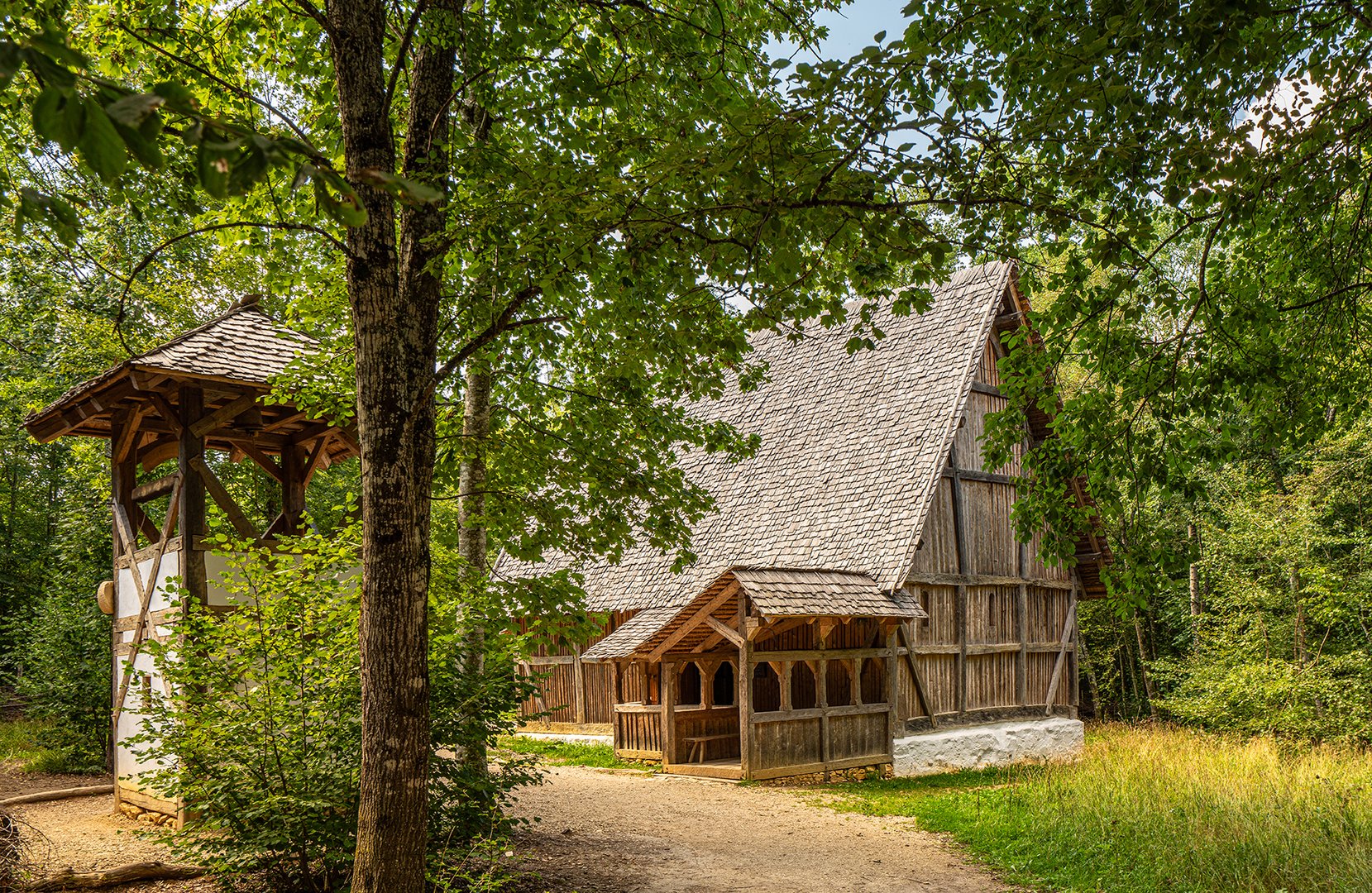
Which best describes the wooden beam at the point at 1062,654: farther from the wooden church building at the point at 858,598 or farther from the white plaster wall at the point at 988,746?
the white plaster wall at the point at 988,746

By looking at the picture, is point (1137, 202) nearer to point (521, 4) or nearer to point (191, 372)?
point (521, 4)

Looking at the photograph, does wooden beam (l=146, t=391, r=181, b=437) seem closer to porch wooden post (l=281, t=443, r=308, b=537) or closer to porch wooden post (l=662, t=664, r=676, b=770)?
porch wooden post (l=281, t=443, r=308, b=537)

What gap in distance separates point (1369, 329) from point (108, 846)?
11167mm

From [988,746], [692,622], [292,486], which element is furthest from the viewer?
[988,746]

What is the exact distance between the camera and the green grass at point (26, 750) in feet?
48.2

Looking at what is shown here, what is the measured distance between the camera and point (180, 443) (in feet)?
31.4

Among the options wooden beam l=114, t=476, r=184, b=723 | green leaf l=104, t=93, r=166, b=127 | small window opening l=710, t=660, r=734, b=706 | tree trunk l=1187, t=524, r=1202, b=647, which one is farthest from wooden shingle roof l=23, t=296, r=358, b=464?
tree trunk l=1187, t=524, r=1202, b=647

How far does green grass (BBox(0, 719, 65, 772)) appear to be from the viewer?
1470 cm

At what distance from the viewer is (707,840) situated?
32.5ft

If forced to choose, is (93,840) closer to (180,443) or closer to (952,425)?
(180,443)

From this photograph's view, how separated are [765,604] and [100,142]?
1176 centimetres

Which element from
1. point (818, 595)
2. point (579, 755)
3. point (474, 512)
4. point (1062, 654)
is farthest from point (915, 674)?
point (474, 512)

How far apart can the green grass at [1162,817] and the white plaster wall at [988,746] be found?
45 centimetres

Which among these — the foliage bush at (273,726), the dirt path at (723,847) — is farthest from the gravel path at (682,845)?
the foliage bush at (273,726)
